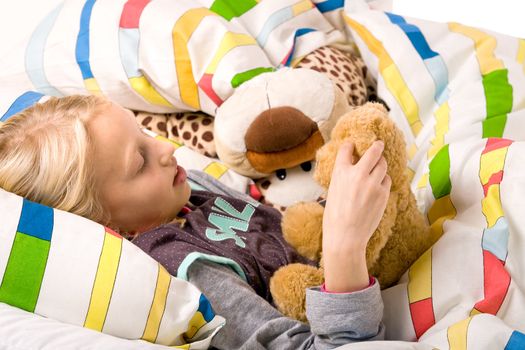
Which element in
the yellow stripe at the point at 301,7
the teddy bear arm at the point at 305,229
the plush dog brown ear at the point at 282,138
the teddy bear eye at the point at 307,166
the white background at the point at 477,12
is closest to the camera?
the teddy bear arm at the point at 305,229

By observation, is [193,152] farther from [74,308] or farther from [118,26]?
[74,308]

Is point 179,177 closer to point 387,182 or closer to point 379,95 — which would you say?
point 387,182

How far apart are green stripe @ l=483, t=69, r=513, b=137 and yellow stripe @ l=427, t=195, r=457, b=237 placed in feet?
0.63

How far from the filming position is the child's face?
1.05m

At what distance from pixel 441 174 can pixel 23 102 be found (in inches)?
33.6

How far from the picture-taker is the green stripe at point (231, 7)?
5.26ft

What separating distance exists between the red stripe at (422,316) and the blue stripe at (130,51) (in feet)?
2.77

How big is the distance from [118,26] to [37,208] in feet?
2.34

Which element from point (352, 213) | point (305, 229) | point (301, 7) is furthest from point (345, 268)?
point (301, 7)

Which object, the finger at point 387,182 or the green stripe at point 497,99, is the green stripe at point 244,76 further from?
the finger at point 387,182

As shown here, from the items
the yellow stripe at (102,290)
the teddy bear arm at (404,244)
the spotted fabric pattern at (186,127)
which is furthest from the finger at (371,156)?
the spotted fabric pattern at (186,127)

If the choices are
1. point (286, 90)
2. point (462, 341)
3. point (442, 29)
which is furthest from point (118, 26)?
point (462, 341)

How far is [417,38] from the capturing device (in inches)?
60.1

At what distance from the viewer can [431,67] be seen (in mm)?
1460
